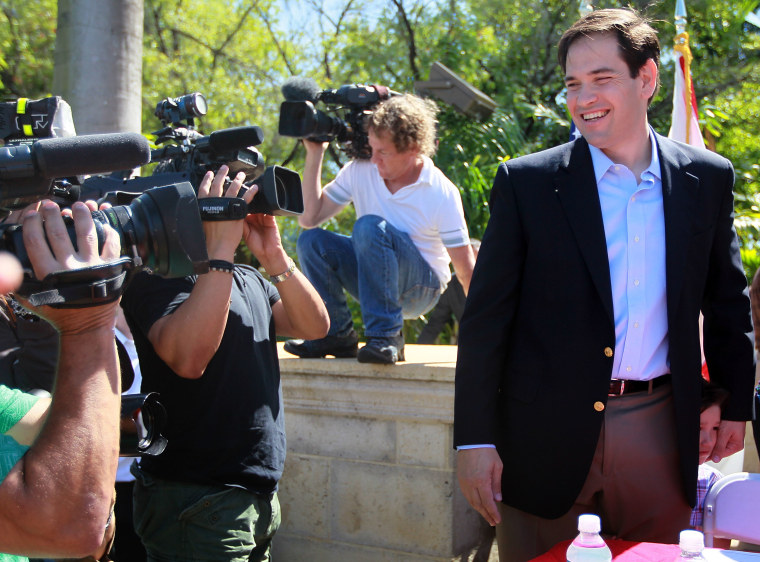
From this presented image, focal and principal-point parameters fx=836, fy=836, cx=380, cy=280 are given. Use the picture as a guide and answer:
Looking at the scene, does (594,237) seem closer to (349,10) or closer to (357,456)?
(357,456)

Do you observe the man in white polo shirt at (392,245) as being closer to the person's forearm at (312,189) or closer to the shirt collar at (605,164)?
the person's forearm at (312,189)

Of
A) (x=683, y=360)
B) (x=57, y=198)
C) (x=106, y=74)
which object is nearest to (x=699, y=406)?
(x=683, y=360)

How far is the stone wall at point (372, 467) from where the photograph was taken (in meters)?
3.56

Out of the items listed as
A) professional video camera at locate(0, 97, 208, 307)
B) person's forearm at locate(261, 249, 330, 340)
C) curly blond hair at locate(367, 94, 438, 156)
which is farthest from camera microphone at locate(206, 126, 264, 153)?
curly blond hair at locate(367, 94, 438, 156)

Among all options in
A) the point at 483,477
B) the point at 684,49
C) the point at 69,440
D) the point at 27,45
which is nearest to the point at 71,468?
the point at 69,440

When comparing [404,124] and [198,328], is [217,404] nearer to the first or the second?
[198,328]

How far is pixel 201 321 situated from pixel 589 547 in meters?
1.15

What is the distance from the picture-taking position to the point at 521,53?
11805 mm

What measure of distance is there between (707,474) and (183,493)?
1662mm

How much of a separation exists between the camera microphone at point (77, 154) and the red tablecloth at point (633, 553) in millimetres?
1150

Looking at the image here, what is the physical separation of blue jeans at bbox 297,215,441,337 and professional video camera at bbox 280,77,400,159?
1.57 ft

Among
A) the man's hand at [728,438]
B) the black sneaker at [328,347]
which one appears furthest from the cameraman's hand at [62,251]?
the black sneaker at [328,347]

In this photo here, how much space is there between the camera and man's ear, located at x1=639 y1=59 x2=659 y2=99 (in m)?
2.28

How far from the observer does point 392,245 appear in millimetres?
3658
